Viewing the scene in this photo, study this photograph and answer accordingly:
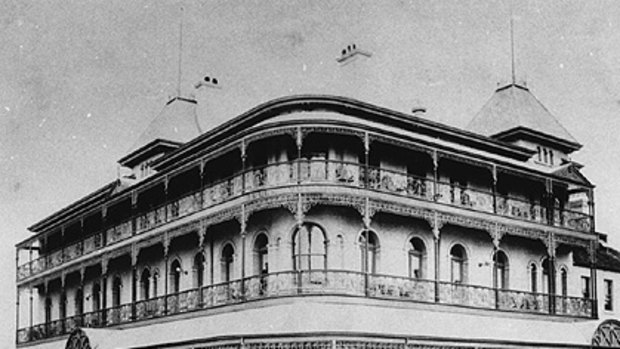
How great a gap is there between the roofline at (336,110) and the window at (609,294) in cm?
720

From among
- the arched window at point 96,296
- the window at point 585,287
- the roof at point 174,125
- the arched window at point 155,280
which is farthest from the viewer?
the roof at point 174,125

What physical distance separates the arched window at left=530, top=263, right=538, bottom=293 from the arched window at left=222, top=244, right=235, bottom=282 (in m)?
11.2

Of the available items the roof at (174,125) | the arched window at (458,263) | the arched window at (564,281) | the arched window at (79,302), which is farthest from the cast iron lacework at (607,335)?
the arched window at (79,302)

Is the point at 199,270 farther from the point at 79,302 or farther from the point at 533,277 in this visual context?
the point at 533,277

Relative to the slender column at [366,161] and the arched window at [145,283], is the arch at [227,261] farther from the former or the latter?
the arched window at [145,283]

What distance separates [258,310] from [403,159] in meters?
7.27

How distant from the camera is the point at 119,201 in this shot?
118ft

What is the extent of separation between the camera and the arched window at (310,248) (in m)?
27.4

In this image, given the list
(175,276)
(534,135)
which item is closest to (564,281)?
(534,135)

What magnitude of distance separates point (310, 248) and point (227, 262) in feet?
13.6

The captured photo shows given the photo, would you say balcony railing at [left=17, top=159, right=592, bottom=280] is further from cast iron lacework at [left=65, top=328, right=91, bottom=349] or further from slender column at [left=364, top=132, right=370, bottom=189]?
cast iron lacework at [left=65, top=328, right=91, bottom=349]

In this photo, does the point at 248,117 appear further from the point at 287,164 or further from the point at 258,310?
the point at 258,310

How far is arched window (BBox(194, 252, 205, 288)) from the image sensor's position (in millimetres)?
31953

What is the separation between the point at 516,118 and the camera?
40844 mm
